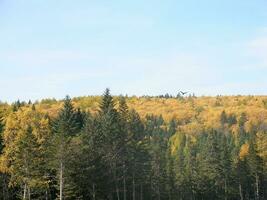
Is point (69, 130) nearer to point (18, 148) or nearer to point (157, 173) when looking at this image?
point (18, 148)

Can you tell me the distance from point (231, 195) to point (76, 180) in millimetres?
63325

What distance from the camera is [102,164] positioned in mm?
66062

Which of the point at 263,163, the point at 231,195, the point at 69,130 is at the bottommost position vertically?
the point at 231,195

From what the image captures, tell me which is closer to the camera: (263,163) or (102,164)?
(102,164)

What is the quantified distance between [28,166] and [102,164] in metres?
11.1

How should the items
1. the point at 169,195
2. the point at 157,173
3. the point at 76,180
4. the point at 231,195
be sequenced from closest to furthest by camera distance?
the point at 76,180
the point at 157,173
the point at 169,195
the point at 231,195

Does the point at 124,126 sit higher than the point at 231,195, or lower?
higher

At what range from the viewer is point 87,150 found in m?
63.2

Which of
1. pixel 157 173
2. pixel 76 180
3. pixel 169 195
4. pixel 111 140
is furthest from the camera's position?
pixel 169 195

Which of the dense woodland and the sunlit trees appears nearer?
the sunlit trees

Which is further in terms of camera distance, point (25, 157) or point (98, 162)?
point (98, 162)

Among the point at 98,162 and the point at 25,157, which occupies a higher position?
the point at 25,157

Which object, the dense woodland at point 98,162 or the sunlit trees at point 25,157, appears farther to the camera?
the dense woodland at point 98,162

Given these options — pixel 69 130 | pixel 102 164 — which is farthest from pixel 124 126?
pixel 69 130
